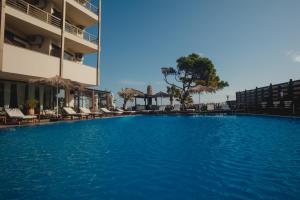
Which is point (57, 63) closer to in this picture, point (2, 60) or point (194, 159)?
point (2, 60)

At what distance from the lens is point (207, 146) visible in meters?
7.29

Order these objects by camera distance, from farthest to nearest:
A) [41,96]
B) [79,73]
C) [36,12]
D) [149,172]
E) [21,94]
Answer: [79,73]
[41,96]
[36,12]
[21,94]
[149,172]

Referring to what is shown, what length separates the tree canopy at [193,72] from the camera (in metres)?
38.9

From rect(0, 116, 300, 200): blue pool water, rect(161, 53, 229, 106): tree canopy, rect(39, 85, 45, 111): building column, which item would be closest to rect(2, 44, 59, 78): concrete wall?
rect(39, 85, 45, 111): building column

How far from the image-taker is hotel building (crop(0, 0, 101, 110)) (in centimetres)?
1329

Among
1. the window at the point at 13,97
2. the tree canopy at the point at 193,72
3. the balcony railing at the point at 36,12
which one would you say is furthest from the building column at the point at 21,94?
the tree canopy at the point at 193,72

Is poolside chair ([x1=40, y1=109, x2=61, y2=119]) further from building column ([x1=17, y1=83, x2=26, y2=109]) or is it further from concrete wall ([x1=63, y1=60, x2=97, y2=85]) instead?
concrete wall ([x1=63, y1=60, x2=97, y2=85])

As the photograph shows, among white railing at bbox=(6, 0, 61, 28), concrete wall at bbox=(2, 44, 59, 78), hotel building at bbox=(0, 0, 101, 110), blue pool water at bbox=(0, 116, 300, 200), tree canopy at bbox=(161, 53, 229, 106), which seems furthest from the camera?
tree canopy at bbox=(161, 53, 229, 106)

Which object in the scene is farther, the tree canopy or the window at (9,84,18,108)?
the tree canopy

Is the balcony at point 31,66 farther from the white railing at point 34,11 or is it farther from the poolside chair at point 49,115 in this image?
the white railing at point 34,11

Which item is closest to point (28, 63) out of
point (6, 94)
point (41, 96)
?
point (6, 94)

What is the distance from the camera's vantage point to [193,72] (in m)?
39.5

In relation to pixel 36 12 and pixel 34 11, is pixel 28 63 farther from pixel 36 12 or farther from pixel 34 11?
pixel 34 11

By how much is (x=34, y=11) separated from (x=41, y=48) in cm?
270
